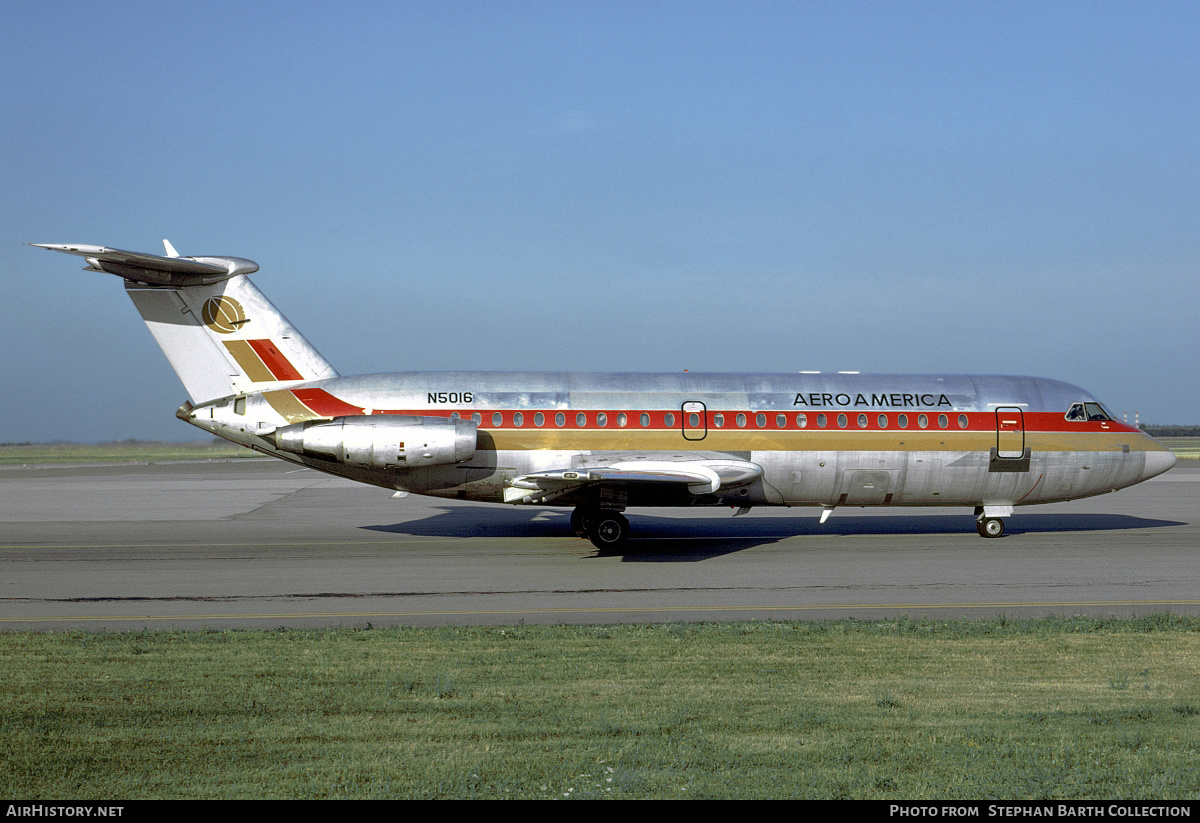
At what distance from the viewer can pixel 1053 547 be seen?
20.7 m

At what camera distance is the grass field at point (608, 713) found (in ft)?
20.4

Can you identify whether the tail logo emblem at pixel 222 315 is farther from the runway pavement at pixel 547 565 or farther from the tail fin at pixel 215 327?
the runway pavement at pixel 547 565

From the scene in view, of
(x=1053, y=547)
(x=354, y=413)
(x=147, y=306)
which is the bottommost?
(x=1053, y=547)

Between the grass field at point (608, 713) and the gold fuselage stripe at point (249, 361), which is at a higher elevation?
the gold fuselage stripe at point (249, 361)

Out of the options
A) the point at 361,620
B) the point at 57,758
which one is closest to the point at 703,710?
the point at 57,758

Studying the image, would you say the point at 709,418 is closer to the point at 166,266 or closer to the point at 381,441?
the point at 381,441

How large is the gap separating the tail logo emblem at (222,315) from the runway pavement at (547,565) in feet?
15.4

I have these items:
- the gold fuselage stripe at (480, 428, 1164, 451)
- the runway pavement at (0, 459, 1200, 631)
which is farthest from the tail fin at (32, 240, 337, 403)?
the gold fuselage stripe at (480, 428, 1164, 451)

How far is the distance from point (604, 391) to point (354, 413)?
17.6 feet

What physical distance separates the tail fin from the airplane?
30 millimetres

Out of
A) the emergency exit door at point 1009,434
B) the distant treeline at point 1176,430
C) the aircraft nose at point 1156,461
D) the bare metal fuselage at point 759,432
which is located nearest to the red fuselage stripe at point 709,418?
the bare metal fuselage at point 759,432

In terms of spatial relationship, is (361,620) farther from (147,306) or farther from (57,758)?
(147,306)

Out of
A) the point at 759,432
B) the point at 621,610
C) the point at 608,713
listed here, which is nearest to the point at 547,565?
the point at 621,610

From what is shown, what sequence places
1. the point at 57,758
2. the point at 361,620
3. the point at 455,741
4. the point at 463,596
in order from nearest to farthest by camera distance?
the point at 57,758 → the point at 455,741 → the point at 361,620 → the point at 463,596
